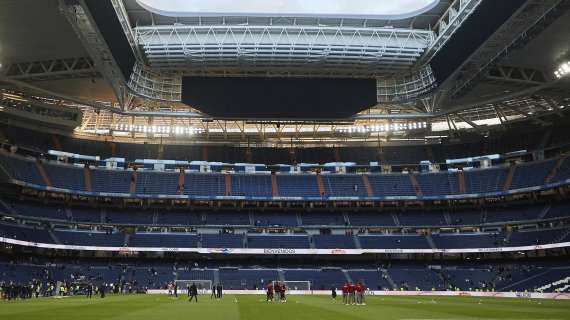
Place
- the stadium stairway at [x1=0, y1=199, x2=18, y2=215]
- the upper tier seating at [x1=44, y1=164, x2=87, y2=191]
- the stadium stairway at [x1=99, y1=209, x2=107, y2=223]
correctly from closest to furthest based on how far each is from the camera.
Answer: the stadium stairway at [x1=0, y1=199, x2=18, y2=215] < the upper tier seating at [x1=44, y1=164, x2=87, y2=191] < the stadium stairway at [x1=99, y1=209, x2=107, y2=223]

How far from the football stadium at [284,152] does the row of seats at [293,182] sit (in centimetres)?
32

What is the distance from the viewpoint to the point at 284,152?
90.9 metres

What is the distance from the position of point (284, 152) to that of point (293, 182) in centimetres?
825

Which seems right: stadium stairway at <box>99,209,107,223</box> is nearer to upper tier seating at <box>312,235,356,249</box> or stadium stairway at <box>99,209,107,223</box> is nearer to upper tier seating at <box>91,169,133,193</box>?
upper tier seating at <box>91,169,133,193</box>

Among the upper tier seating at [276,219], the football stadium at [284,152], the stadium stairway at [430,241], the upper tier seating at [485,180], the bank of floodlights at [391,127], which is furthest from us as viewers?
the bank of floodlights at [391,127]

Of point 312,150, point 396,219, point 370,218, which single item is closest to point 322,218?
point 370,218

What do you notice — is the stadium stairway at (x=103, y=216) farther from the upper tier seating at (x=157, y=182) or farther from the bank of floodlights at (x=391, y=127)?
the bank of floodlights at (x=391, y=127)

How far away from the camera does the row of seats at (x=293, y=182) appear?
76.4 metres

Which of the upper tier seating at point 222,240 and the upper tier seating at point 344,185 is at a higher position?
the upper tier seating at point 344,185

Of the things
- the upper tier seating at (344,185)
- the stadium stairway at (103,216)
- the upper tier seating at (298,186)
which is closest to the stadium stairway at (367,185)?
the upper tier seating at (344,185)

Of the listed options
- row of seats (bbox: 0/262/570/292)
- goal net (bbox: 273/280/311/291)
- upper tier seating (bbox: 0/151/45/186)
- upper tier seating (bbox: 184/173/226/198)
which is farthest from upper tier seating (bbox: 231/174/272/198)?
upper tier seating (bbox: 0/151/45/186)

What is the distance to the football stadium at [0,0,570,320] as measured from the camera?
52.9 m

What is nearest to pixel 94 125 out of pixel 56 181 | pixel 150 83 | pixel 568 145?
pixel 56 181

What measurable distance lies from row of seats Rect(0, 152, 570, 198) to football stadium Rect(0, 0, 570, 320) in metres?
0.32
